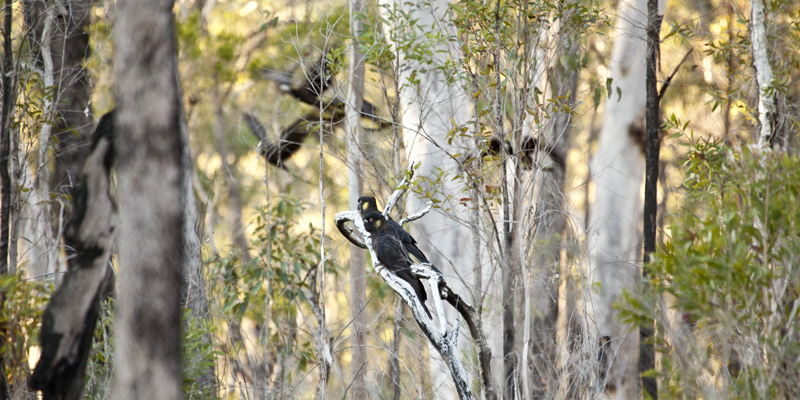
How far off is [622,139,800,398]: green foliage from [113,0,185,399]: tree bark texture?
1.96m

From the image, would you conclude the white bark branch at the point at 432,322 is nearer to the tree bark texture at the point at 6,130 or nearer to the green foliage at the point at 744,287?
the green foliage at the point at 744,287

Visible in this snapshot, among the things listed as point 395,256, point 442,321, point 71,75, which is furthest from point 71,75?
point 442,321

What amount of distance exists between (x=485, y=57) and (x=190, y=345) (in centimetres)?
266

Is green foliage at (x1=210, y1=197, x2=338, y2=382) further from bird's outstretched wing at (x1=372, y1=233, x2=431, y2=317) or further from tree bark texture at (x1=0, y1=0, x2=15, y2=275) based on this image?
bird's outstretched wing at (x1=372, y1=233, x2=431, y2=317)

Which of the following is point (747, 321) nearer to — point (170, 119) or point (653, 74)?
point (170, 119)

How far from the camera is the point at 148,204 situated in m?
3.16

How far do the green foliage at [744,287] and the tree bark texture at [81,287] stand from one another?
2532 millimetres

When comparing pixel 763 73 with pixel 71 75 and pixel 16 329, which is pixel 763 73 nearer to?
pixel 16 329

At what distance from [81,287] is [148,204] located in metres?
0.84

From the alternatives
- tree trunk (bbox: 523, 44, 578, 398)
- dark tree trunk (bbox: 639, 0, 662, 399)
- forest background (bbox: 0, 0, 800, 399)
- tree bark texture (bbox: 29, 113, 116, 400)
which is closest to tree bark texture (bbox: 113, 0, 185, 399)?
forest background (bbox: 0, 0, 800, 399)

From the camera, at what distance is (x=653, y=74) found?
652 centimetres

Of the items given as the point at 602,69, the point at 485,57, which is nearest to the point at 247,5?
the point at 602,69

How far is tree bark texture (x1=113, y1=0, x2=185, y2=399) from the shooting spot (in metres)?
3.07

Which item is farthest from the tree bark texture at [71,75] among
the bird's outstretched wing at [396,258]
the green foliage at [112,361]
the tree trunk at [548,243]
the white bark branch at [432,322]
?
the tree trunk at [548,243]
